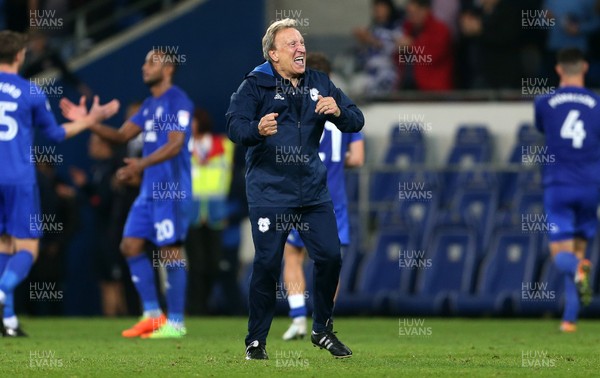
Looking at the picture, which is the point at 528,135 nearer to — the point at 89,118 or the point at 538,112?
the point at 538,112

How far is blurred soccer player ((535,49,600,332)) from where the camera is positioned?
1455cm

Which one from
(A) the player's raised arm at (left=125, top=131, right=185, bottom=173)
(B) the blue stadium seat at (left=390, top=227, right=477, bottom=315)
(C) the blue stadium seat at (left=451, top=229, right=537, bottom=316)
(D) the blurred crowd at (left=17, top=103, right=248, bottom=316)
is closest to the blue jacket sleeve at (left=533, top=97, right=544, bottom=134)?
(C) the blue stadium seat at (left=451, top=229, right=537, bottom=316)

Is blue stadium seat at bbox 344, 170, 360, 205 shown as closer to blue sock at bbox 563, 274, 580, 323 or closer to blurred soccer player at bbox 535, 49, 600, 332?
blurred soccer player at bbox 535, 49, 600, 332

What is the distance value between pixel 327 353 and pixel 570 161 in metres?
4.40

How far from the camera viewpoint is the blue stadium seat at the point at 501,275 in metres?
17.7

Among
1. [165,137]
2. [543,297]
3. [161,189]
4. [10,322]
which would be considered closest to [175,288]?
[161,189]

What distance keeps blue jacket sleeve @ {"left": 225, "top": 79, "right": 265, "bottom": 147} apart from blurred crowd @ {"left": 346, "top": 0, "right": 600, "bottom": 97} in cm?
992

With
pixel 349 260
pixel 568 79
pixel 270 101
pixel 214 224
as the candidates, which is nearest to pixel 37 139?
pixel 214 224

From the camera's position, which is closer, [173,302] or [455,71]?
[173,302]

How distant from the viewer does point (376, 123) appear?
20.1m

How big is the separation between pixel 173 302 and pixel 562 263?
378 cm

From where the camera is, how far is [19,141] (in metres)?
13.1

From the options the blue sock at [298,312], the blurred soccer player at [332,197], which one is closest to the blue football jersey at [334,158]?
the blurred soccer player at [332,197]

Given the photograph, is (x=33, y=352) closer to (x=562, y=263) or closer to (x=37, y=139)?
(x=562, y=263)
